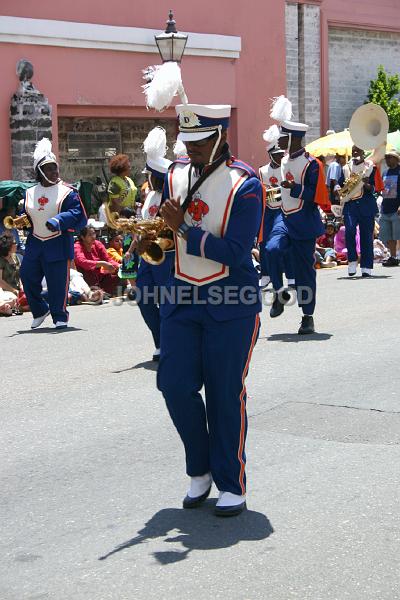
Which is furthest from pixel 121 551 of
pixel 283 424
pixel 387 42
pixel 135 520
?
pixel 387 42

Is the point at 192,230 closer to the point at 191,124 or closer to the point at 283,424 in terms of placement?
the point at 191,124

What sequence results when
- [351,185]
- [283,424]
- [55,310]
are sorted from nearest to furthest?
[283,424], [55,310], [351,185]

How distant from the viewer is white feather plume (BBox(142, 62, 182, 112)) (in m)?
5.30

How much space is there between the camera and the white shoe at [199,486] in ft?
17.6

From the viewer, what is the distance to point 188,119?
5.22 metres

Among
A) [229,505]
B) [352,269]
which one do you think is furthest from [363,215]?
[229,505]

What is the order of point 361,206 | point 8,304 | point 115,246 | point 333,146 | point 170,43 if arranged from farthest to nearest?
point 333,146, point 170,43, point 361,206, point 115,246, point 8,304

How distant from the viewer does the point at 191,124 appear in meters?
5.22

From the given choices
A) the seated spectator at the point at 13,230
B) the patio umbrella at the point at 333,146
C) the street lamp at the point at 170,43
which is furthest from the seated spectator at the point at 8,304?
the patio umbrella at the point at 333,146

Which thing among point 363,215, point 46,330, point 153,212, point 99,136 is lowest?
point 46,330

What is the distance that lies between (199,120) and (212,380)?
118 centimetres

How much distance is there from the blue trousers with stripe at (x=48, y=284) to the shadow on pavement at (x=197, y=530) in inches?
251

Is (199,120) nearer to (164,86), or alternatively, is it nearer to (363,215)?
(164,86)

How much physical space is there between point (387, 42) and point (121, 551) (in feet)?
84.5
